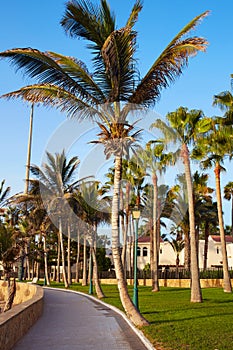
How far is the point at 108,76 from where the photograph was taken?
1455 centimetres

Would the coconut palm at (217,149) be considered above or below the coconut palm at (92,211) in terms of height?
above

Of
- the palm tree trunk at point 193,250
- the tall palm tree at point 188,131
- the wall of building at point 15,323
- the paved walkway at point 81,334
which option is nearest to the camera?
the wall of building at point 15,323

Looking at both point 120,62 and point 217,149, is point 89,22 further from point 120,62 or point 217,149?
point 217,149

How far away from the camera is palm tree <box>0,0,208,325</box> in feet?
44.3

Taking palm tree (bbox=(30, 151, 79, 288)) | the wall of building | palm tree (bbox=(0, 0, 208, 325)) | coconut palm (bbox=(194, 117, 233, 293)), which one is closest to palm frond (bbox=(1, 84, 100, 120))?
palm tree (bbox=(0, 0, 208, 325))

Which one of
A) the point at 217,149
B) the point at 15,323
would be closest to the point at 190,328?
the point at 15,323

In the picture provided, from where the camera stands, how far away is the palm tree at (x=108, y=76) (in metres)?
13.5

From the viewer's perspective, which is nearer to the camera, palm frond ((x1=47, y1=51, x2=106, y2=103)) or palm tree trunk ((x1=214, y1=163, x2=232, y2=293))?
palm frond ((x1=47, y1=51, x2=106, y2=103))

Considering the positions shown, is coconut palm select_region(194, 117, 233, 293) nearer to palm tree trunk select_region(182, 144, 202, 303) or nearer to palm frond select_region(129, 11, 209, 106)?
palm tree trunk select_region(182, 144, 202, 303)

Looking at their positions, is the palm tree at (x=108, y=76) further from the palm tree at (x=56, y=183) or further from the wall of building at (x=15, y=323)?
the palm tree at (x=56, y=183)

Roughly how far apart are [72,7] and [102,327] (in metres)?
9.29

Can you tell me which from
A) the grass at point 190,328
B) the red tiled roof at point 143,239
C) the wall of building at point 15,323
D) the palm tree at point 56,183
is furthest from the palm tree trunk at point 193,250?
the red tiled roof at point 143,239

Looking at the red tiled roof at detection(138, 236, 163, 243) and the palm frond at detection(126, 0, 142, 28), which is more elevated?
the palm frond at detection(126, 0, 142, 28)

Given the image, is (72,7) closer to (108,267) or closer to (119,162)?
(119,162)
